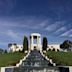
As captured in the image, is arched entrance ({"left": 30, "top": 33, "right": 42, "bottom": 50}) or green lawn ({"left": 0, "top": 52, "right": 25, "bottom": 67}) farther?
arched entrance ({"left": 30, "top": 33, "right": 42, "bottom": 50})

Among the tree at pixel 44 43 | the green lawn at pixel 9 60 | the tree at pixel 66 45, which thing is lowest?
the green lawn at pixel 9 60

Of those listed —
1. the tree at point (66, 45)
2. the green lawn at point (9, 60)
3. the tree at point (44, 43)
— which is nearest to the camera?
the green lawn at point (9, 60)

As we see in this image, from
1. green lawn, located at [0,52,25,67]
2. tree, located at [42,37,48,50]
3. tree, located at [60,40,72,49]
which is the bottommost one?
green lawn, located at [0,52,25,67]

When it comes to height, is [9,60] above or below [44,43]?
below

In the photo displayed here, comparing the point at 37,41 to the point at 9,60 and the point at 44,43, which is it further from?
the point at 9,60

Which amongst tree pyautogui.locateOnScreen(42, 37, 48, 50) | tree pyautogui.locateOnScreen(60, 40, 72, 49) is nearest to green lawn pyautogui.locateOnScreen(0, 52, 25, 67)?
tree pyautogui.locateOnScreen(42, 37, 48, 50)

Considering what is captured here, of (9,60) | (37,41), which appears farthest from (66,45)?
(9,60)

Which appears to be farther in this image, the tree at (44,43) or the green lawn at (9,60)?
the tree at (44,43)

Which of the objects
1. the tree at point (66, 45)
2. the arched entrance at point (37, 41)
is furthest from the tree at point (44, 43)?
the tree at point (66, 45)

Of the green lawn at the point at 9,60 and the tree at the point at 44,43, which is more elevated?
the tree at the point at 44,43

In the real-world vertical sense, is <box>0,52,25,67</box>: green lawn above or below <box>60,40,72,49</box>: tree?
below

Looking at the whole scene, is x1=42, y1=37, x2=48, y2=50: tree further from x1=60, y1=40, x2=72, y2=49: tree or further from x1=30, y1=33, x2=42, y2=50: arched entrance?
→ x1=60, y1=40, x2=72, y2=49: tree

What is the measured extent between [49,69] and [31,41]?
57440 mm

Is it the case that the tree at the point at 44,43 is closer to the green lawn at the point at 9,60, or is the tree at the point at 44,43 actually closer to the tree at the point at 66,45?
the green lawn at the point at 9,60
